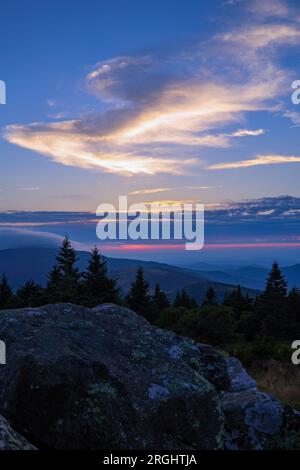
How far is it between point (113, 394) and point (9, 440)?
5.64 feet

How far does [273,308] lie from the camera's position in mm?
63000

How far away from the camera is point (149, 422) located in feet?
21.1

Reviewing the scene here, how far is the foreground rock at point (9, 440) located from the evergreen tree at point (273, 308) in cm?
5628

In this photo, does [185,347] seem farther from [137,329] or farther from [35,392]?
[35,392]

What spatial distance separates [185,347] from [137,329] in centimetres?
118

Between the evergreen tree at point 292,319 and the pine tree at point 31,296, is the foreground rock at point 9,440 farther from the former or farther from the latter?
the evergreen tree at point 292,319

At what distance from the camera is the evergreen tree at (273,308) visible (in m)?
60.4

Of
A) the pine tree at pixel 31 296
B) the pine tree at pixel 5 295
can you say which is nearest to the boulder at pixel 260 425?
the pine tree at pixel 31 296

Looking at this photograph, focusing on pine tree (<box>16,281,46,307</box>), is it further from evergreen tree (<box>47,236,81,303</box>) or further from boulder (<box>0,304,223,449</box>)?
boulder (<box>0,304,223,449</box>)

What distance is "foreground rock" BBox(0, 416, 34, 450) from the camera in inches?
193

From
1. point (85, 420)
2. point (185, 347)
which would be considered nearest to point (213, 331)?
point (185, 347)

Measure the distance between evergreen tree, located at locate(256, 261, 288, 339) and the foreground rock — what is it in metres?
56.3

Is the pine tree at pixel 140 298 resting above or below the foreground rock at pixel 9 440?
below

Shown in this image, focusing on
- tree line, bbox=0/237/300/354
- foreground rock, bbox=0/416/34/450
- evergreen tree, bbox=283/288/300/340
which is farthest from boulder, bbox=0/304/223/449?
evergreen tree, bbox=283/288/300/340
